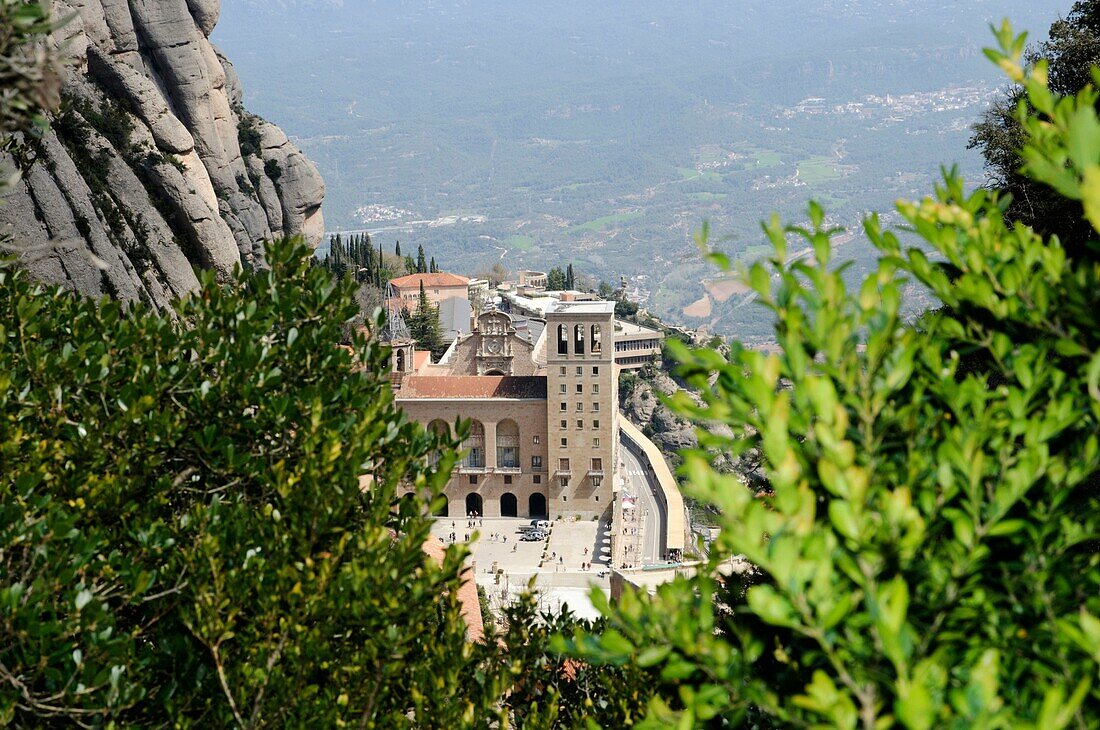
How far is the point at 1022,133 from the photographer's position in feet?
59.9

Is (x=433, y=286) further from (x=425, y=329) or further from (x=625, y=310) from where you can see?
(x=625, y=310)

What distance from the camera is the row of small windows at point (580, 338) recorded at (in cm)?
5069

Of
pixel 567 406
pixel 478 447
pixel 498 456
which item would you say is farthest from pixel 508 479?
pixel 567 406

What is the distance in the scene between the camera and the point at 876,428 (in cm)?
490

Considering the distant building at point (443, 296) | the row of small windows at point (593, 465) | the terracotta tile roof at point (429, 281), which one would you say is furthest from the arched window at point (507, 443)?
the terracotta tile roof at point (429, 281)

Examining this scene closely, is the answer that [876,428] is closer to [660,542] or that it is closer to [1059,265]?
[1059,265]

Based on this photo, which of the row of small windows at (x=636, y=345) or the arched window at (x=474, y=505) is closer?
the arched window at (x=474, y=505)


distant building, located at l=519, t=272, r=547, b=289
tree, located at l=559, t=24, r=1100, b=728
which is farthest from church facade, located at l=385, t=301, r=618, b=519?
distant building, located at l=519, t=272, r=547, b=289

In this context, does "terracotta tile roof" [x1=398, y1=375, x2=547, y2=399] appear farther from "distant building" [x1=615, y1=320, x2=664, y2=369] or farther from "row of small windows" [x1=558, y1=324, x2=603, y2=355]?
"distant building" [x1=615, y1=320, x2=664, y2=369]

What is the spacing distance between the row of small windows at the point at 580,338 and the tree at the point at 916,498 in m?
45.0

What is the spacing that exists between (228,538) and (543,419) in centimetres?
4581

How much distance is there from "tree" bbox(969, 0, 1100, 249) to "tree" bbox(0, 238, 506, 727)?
36.6ft

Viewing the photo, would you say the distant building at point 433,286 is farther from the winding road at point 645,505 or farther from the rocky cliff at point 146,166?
the rocky cliff at point 146,166

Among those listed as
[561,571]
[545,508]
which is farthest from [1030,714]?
[545,508]
